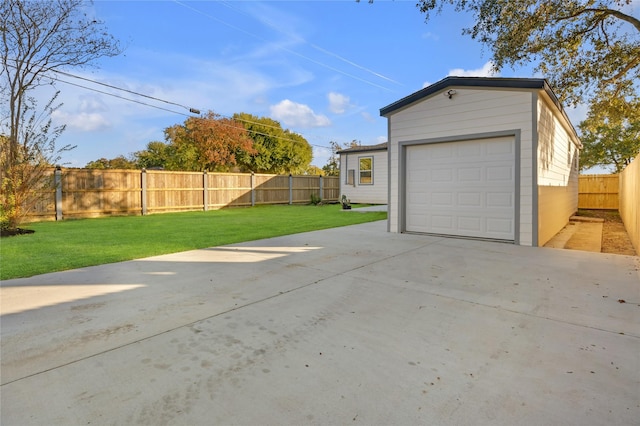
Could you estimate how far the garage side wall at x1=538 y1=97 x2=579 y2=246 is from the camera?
707 centimetres

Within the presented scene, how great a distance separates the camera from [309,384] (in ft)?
6.85

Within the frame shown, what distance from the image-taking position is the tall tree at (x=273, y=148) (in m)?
30.5

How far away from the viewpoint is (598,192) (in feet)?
57.7

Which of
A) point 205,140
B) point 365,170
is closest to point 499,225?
point 365,170

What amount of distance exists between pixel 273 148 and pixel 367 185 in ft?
48.0

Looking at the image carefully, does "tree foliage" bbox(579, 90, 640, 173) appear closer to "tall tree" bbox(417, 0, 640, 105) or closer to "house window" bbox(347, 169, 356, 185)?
"tall tree" bbox(417, 0, 640, 105)

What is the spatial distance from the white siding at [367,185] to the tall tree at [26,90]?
45.1 feet

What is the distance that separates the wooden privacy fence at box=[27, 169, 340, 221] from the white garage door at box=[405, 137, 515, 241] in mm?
10164

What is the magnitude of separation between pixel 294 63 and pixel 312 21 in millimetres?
Answer: 6733

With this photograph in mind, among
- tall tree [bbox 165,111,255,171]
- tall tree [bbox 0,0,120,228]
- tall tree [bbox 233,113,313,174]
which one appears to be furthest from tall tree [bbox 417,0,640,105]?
tall tree [bbox 233,113,313,174]

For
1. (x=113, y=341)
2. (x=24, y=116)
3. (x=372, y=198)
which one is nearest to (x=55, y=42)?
(x=24, y=116)

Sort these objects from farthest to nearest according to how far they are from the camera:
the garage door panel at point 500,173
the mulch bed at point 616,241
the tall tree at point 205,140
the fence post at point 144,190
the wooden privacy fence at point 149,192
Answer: the tall tree at point 205,140 < the fence post at point 144,190 < the wooden privacy fence at point 149,192 < the garage door panel at point 500,173 < the mulch bed at point 616,241

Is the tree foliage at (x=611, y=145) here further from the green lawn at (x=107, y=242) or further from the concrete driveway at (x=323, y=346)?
the concrete driveway at (x=323, y=346)

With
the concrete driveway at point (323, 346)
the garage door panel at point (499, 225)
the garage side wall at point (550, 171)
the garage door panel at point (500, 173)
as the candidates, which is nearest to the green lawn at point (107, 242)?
the concrete driveway at point (323, 346)
